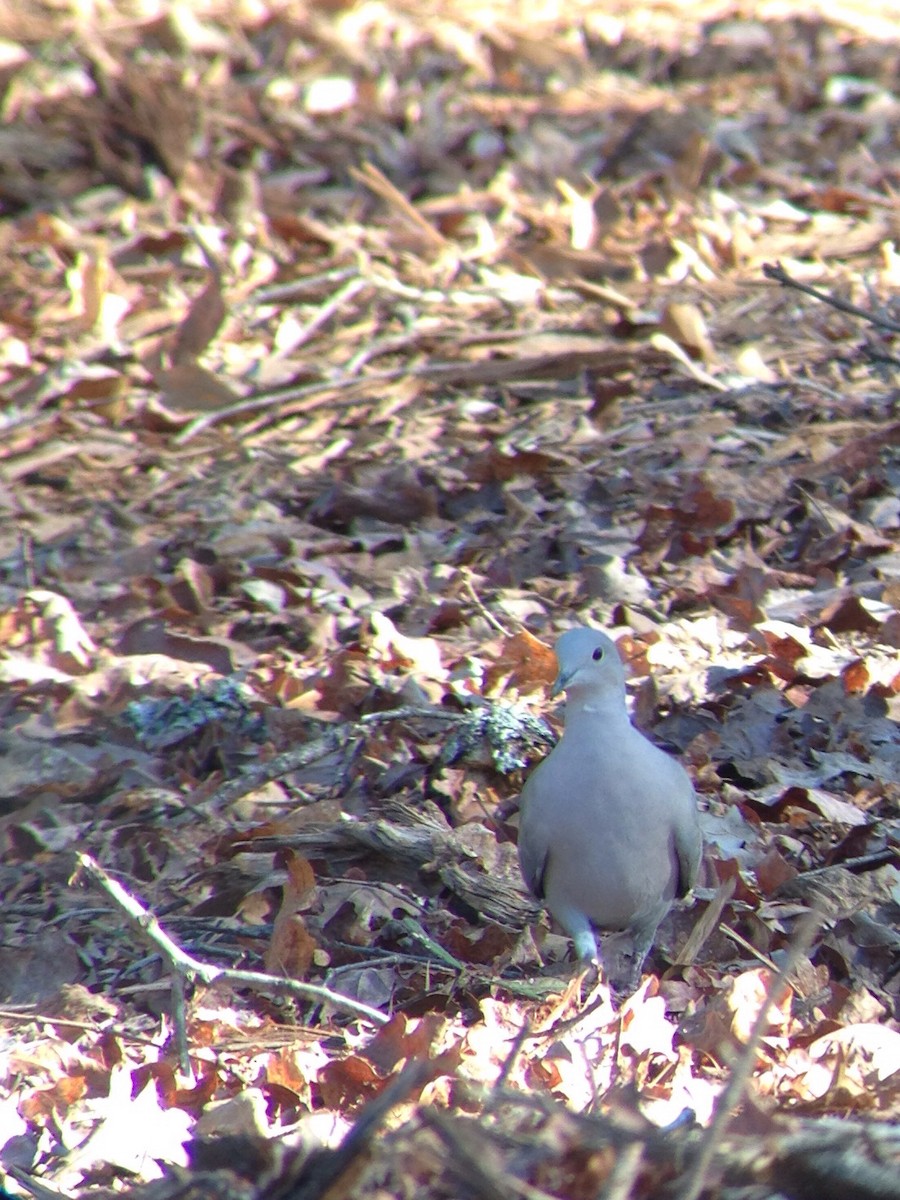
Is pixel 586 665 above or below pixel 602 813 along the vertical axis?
above

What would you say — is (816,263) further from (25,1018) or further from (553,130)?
(25,1018)

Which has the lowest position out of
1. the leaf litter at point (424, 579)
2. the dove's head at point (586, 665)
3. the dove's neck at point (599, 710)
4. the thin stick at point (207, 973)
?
the leaf litter at point (424, 579)

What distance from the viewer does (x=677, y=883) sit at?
12.9 feet

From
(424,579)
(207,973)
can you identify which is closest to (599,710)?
(207,973)

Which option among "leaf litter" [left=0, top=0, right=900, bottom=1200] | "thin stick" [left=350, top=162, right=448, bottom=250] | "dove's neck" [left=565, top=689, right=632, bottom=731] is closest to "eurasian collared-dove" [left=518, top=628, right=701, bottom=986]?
"dove's neck" [left=565, top=689, right=632, bottom=731]

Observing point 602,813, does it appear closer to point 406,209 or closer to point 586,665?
point 586,665

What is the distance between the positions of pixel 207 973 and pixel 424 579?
2271 millimetres

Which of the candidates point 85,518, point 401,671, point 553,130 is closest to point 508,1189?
point 401,671

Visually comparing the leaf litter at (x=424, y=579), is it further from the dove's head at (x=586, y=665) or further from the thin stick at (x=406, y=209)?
the dove's head at (x=586, y=665)

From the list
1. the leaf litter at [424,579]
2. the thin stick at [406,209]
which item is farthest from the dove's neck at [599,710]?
the thin stick at [406,209]

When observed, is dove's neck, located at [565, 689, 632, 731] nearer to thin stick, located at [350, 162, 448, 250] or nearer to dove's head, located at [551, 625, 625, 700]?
dove's head, located at [551, 625, 625, 700]

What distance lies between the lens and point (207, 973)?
348 centimetres

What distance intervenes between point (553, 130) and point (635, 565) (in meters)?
4.56

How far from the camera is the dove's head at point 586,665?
3832 mm
